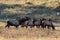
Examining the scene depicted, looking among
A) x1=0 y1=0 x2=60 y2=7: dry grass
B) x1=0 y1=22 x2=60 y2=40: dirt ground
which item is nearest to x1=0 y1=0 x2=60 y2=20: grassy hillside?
x1=0 y1=0 x2=60 y2=7: dry grass

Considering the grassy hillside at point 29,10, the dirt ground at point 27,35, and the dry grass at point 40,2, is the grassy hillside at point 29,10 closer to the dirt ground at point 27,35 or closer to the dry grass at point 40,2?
the dry grass at point 40,2

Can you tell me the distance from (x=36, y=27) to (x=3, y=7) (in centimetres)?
2185

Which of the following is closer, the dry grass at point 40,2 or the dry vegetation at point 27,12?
the dry vegetation at point 27,12

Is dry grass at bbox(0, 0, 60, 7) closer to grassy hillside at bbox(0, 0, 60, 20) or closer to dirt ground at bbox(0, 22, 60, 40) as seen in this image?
grassy hillside at bbox(0, 0, 60, 20)

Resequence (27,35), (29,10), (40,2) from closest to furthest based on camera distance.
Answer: (27,35), (29,10), (40,2)

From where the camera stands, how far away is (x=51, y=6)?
138ft

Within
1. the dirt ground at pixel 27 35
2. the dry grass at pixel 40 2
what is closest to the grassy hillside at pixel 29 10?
the dry grass at pixel 40 2

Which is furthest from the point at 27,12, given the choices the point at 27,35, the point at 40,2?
the point at 27,35

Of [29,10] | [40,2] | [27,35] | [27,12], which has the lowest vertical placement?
[40,2]

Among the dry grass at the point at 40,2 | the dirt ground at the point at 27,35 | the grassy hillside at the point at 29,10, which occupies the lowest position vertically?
the dry grass at the point at 40,2

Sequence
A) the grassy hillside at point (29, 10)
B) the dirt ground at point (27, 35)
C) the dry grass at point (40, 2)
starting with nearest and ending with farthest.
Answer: the dirt ground at point (27, 35)
the grassy hillside at point (29, 10)
the dry grass at point (40, 2)

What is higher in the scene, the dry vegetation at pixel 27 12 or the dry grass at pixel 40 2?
the dry vegetation at pixel 27 12

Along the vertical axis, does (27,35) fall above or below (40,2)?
above

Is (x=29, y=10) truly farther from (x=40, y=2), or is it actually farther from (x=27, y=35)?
(x=27, y=35)
